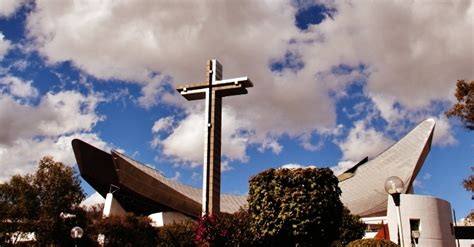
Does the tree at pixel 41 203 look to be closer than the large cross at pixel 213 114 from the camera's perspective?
Yes

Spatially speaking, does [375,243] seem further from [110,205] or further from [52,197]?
[110,205]

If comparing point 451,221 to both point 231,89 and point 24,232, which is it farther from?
point 24,232

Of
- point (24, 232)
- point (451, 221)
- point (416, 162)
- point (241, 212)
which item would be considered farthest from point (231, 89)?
point (416, 162)

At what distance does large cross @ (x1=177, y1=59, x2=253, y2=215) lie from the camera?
34.7 meters

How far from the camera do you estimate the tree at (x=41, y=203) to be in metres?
32.2

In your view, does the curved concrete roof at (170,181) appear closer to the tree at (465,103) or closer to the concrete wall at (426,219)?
the concrete wall at (426,219)

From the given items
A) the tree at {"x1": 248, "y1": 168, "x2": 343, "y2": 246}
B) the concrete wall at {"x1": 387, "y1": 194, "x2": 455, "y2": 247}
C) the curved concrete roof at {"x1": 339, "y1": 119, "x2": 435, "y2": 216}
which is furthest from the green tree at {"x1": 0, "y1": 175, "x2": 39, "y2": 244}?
the curved concrete roof at {"x1": 339, "y1": 119, "x2": 435, "y2": 216}

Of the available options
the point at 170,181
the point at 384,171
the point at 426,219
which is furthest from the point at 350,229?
the point at 170,181

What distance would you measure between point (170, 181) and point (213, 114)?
38.3 meters

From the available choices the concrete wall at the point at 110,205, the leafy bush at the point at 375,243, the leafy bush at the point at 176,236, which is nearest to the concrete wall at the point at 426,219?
the leafy bush at the point at 176,236

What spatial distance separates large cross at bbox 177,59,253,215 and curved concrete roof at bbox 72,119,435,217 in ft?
53.9

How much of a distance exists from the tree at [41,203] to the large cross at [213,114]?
9.24m

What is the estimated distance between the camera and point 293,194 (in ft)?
80.7

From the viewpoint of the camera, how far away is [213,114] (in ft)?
119
